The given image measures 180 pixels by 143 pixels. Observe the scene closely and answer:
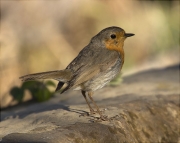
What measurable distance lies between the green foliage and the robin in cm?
178

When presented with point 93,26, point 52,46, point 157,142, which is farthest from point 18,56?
point 157,142

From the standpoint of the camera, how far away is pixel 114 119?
4719 mm

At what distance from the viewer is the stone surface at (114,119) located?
4.14m

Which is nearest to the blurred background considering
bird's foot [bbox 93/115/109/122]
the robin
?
the robin

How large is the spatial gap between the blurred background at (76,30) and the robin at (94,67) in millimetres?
3175

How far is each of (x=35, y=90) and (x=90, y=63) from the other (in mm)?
2177

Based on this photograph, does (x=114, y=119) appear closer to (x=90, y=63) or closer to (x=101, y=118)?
(x=101, y=118)

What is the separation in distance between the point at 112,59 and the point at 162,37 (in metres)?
5.43

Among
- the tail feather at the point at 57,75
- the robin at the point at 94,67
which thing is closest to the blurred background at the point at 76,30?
the robin at the point at 94,67

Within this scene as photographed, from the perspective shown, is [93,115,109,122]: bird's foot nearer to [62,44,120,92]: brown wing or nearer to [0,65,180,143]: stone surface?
[0,65,180,143]: stone surface

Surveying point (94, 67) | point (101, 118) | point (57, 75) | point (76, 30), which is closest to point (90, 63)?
point (94, 67)

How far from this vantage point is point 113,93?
655cm

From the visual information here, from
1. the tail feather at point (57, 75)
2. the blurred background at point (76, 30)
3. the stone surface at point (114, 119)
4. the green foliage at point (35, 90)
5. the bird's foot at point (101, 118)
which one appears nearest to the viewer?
the stone surface at point (114, 119)

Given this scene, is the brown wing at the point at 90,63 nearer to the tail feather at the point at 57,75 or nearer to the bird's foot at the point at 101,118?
the tail feather at the point at 57,75
